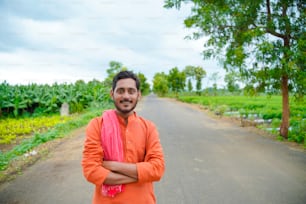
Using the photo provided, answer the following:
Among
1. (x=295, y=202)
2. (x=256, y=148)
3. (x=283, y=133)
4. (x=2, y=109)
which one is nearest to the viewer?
(x=295, y=202)

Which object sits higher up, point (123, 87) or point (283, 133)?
point (123, 87)

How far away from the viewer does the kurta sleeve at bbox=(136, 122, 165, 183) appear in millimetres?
1773

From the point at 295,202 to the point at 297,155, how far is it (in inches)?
112

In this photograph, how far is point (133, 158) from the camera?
1853 millimetres

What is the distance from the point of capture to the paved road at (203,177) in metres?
3.55

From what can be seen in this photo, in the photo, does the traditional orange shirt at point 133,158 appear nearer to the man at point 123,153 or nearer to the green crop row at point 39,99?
the man at point 123,153

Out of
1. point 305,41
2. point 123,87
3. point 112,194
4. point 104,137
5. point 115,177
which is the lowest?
point 112,194

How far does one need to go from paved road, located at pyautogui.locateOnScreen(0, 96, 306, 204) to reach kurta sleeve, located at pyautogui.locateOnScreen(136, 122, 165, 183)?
1.78 metres

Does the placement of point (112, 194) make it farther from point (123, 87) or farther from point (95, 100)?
point (95, 100)

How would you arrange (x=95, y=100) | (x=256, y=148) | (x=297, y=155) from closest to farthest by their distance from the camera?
1. (x=297, y=155)
2. (x=256, y=148)
3. (x=95, y=100)

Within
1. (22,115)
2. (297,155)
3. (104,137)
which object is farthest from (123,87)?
(22,115)

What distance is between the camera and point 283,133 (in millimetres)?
7734

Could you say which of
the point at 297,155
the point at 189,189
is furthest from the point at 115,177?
the point at 297,155

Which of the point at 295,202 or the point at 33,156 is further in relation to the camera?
the point at 33,156
